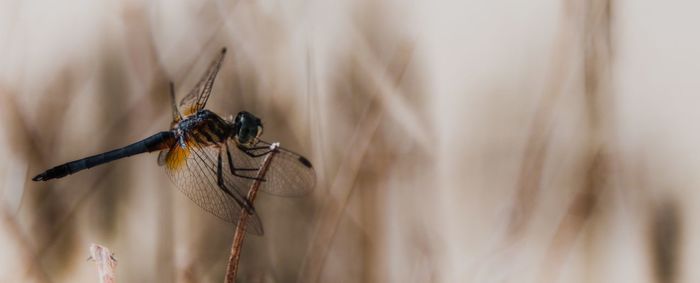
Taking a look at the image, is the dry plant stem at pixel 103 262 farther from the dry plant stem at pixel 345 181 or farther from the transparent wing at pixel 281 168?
the dry plant stem at pixel 345 181

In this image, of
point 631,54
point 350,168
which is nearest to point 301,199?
point 350,168

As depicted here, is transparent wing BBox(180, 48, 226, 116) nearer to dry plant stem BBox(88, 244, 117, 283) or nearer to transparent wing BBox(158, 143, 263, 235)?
transparent wing BBox(158, 143, 263, 235)

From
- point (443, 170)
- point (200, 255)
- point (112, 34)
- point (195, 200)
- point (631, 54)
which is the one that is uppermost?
point (631, 54)

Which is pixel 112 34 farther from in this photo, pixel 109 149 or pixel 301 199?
pixel 301 199

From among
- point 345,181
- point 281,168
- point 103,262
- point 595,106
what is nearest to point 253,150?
point 281,168

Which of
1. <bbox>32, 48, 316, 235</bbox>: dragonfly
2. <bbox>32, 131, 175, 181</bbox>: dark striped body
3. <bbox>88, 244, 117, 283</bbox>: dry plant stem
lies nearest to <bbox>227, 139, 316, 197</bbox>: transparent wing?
<bbox>32, 48, 316, 235</bbox>: dragonfly

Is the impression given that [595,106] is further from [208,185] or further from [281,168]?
[208,185]
